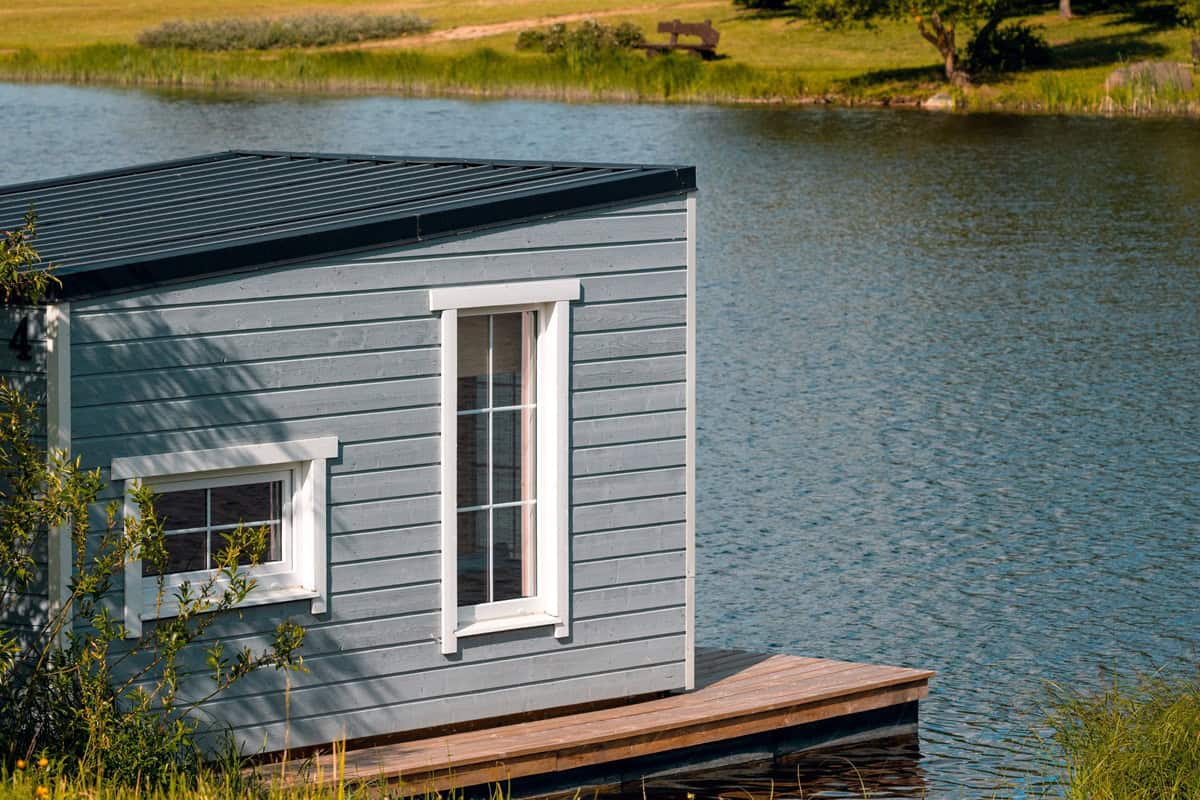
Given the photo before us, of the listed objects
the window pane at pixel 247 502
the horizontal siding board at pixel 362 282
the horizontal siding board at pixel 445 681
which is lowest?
the horizontal siding board at pixel 445 681

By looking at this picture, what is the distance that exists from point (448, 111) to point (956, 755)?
42.1 metres

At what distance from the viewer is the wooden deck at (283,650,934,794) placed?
10047 millimetres

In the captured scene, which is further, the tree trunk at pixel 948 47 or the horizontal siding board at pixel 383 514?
the tree trunk at pixel 948 47

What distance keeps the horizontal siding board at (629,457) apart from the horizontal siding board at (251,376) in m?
1.03

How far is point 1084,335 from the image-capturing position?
85.6 feet

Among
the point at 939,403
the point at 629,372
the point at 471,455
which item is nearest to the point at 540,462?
the point at 471,455

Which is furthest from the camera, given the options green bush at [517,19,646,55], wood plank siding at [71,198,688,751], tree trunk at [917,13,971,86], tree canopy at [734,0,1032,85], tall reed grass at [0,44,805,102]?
green bush at [517,19,646,55]

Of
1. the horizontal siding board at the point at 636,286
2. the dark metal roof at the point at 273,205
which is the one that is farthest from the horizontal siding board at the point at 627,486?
the dark metal roof at the point at 273,205

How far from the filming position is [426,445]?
34.7ft

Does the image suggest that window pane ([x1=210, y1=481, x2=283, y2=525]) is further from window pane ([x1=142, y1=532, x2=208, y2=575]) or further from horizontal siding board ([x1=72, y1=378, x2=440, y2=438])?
horizontal siding board ([x1=72, y1=378, x2=440, y2=438])

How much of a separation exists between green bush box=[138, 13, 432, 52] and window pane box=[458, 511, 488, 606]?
5984 centimetres

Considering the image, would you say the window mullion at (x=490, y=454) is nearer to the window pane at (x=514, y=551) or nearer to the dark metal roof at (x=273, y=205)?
the window pane at (x=514, y=551)

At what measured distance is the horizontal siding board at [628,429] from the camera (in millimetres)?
11078

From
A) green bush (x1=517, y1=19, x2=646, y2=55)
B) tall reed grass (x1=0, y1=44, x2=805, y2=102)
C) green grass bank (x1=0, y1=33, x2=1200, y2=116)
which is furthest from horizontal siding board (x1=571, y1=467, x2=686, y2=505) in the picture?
green bush (x1=517, y1=19, x2=646, y2=55)
